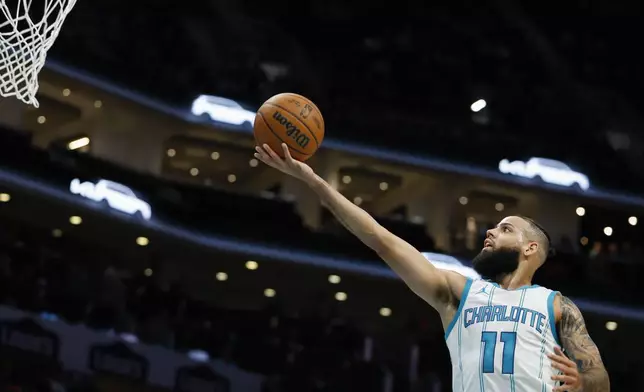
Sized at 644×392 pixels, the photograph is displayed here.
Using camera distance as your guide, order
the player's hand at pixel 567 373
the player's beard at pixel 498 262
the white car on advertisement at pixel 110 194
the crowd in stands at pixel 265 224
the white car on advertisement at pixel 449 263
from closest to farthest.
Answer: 1. the player's hand at pixel 567 373
2. the player's beard at pixel 498 262
3. the crowd in stands at pixel 265 224
4. the white car on advertisement at pixel 110 194
5. the white car on advertisement at pixel 449 263

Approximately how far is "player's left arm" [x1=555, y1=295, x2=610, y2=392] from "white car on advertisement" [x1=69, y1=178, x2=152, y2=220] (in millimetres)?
9736

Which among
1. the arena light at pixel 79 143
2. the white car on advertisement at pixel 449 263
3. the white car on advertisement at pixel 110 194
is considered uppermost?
the arena light at pixel 79 143

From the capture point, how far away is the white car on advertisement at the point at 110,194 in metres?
12.2

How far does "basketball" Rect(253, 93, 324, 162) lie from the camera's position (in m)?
3.40

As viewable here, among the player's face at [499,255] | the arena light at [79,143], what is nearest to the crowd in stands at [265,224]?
the arena light at [79,143]

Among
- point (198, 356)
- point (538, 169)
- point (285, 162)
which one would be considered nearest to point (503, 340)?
point (285, 162)

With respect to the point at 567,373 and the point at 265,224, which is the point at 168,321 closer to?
the point at 265,224

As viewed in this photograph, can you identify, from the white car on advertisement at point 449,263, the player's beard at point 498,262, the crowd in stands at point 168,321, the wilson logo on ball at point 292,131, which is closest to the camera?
the player's beard at point 498,262

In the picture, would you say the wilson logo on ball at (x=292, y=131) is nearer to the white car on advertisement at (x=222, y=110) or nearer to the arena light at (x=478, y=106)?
the white car on advertisement at (x=222, y=110)

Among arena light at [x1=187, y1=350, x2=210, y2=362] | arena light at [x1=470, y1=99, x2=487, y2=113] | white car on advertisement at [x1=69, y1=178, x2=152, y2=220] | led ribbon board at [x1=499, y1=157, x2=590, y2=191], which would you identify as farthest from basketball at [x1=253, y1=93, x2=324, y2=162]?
arena light at [x1=470, y1=99, x2=487, y2=113]

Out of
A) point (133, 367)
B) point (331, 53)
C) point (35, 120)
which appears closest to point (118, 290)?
point (133, 367)

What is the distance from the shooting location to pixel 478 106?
14.7 metres

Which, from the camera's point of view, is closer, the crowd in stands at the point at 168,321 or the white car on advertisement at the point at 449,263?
Result: the crowd in stands at the point at 168,321

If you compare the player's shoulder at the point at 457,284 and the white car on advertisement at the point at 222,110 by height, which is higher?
the white car on advertisement at the point at 222,110
